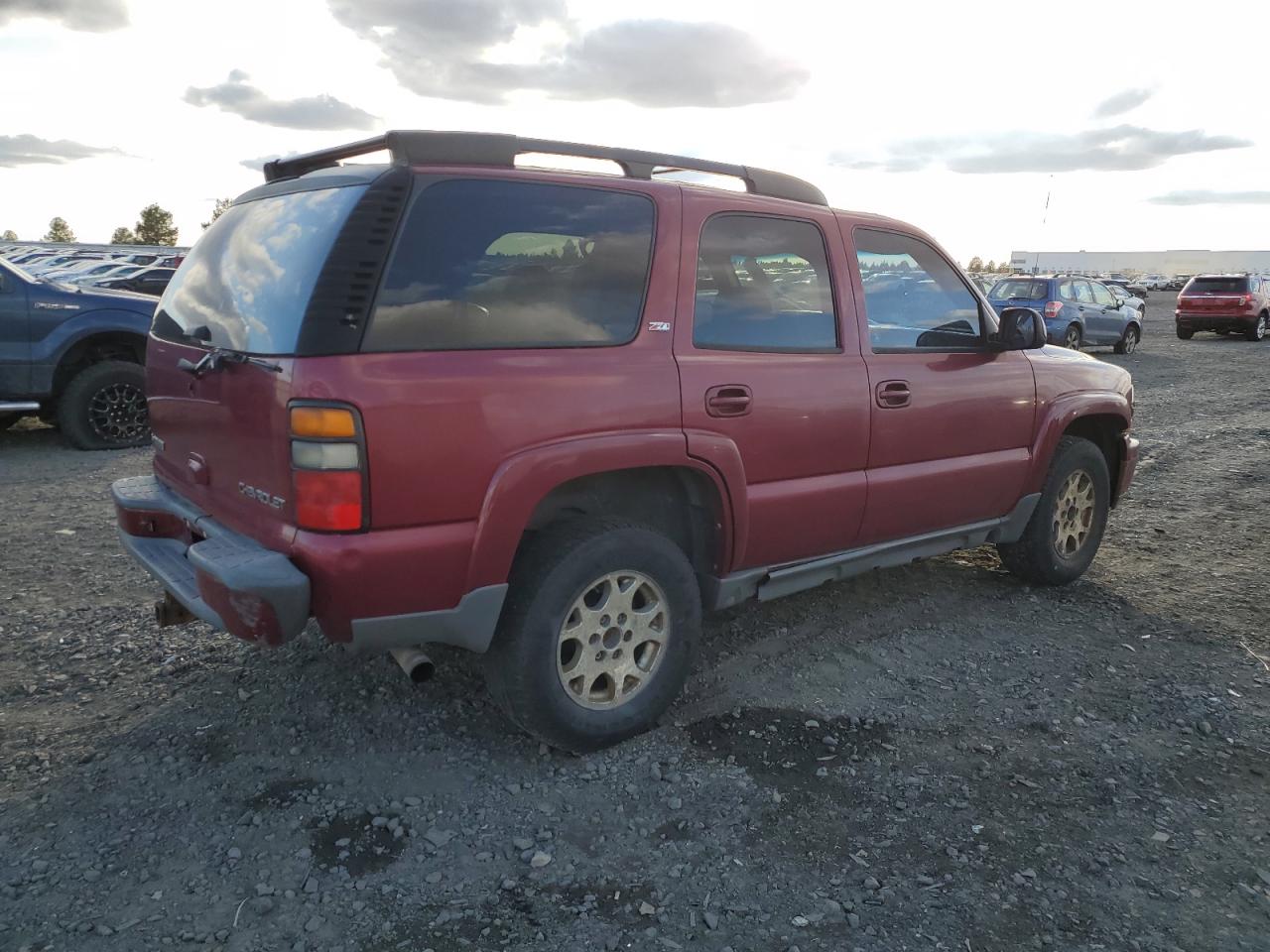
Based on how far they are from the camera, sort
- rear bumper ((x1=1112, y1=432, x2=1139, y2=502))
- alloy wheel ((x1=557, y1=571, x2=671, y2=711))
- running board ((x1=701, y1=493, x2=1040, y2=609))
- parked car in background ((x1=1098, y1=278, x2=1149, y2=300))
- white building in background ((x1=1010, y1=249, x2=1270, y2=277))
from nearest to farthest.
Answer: alloy wheel ((x1=557, y1=571, x2=671, y2=711)) → running board ((x1=701, y1=493, x2=1040, y2=609)) → rear bumper ((x1=1112, y1=432, x2=1139, y2=502)) → parked car in background ((x1=1098, y1=278, x2=1149, y2=300)) → white building in background ((x1=1010, y1=249, x2=1270, y2=277))

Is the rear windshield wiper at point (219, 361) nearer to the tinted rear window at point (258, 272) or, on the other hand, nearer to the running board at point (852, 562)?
the tinted rear window at point (258, 272)

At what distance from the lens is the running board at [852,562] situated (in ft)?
12.3

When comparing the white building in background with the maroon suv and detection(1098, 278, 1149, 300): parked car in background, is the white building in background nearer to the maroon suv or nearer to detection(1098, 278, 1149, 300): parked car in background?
detection(1098, 278, 1149, 300): parked car in background

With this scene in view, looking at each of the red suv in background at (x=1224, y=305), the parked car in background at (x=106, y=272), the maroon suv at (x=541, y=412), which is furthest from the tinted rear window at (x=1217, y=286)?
the parked car in background at (x=106, y=272)

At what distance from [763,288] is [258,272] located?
184 centimetres

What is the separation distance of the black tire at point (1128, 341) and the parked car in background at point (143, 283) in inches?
695

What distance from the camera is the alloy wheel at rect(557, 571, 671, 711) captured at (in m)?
3.28

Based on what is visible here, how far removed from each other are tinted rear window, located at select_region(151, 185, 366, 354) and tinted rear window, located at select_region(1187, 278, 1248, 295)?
1002 inches

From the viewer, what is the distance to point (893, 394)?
13.3ft

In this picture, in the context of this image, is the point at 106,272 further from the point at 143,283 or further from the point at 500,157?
the point at 500,157

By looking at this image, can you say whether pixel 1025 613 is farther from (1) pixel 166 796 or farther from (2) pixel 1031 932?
(1) pixel 166 796

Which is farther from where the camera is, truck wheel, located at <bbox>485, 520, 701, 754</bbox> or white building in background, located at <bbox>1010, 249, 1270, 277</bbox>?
white building in background, located at <bbox>1010, 249, 1270, 277</bbox>

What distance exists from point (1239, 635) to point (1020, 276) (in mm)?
15067

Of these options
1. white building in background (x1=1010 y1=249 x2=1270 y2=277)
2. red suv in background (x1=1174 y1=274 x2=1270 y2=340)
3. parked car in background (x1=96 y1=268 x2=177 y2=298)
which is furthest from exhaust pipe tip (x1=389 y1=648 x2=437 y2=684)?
white building in background (x1=1010 y1=249 x2=1270 y2=277)
